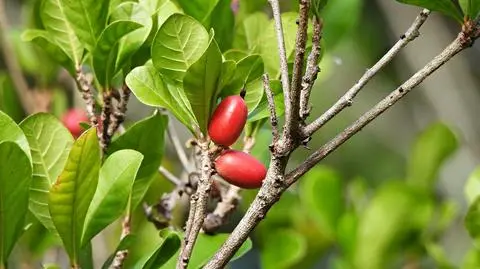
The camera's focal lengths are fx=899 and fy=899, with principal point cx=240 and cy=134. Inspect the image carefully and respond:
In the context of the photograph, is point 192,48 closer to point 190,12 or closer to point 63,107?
point 190,12

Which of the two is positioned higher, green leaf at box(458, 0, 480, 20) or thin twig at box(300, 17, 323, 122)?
green leaf at box(458, 0, 480, 20)

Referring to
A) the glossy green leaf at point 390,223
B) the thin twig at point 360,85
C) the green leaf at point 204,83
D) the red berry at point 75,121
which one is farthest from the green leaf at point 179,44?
the glossy green leaf at point 390,223

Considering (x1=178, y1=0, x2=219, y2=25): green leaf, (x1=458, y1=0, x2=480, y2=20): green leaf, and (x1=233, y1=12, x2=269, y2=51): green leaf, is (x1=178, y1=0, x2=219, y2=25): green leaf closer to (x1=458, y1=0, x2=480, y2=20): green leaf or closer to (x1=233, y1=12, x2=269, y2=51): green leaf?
(x1=233, y1=12, x2=269, y2=51): green leaf

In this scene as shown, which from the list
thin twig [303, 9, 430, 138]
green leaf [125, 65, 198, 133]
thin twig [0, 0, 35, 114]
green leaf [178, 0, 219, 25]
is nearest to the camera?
thin twig [303, 9, 430, 138]

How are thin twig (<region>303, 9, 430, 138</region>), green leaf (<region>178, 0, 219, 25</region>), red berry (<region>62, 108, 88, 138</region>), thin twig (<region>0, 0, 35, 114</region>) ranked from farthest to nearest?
thin twig (<region>0, 0, 35, 114</region>) → red berry (<region>62, 108, 88, 138</region>) → green leaf (<region>178, 0, 219, 25</region>) → thin twig (<region>303, 9, 430, 138</region>)

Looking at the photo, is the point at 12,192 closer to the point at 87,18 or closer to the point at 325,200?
the point at 87,18

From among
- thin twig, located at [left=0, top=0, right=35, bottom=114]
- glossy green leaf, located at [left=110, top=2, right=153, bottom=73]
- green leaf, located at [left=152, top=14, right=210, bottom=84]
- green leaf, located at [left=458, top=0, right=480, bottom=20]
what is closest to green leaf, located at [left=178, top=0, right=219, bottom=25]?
glossy green leaf, located at [left=110, top=2, right=153, bottom=73]
